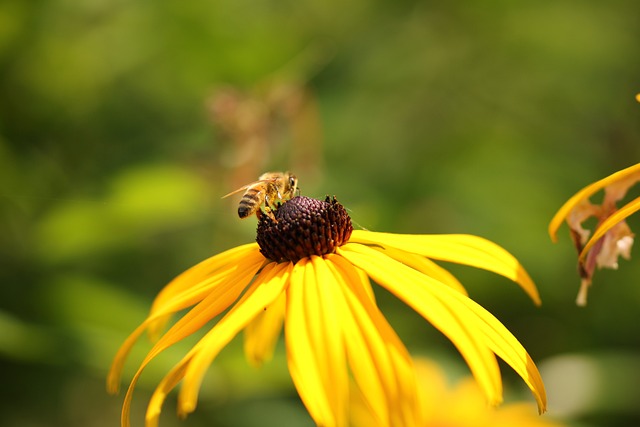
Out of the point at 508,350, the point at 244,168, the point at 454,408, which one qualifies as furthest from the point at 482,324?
the point at 454,408

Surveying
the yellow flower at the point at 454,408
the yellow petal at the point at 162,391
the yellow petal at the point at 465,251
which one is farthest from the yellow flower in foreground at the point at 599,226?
the yellow flower at the point at 454,408

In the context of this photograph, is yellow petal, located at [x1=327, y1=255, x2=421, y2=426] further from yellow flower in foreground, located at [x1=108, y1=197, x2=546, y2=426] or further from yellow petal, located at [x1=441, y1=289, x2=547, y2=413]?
yellow petal, located at [x1=441, y1=289, x2=547, y2=413]

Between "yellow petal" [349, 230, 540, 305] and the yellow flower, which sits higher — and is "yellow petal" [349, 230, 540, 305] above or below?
above

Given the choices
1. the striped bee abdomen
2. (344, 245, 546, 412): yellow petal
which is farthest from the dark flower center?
(344, 245, 546, 412): yellow petal

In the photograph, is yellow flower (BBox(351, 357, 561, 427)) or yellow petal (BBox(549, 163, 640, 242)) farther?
yellow flower (BBox(351, 357, 561, 427))

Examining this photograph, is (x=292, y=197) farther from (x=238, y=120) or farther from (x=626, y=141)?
(x=626, y=141)

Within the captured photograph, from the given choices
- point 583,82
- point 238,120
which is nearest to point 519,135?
point 583,82
